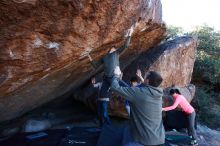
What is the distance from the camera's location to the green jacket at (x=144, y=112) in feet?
13.5

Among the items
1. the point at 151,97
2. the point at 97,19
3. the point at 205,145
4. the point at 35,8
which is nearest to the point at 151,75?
the point at 151,97

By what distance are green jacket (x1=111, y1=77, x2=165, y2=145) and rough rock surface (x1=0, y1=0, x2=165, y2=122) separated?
119 cm

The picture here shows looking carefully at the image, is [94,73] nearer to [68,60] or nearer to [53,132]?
[53,132]

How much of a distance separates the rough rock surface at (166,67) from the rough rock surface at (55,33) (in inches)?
72.2

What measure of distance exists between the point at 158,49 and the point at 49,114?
3344 millimetres

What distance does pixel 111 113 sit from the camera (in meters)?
8.27

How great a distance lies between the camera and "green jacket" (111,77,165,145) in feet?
13.5

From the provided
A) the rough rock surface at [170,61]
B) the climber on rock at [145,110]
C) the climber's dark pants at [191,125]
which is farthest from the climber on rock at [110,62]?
the climber's dark pants at [191,125]

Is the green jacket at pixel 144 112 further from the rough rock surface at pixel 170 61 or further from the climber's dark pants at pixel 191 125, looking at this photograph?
the rough rock surface at pixel 170 61

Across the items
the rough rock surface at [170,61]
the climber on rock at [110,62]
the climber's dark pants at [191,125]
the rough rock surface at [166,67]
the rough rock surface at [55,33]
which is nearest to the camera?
the rough rock surface at [55,33]

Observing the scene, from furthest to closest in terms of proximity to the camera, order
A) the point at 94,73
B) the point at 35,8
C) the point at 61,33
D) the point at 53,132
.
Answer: the point at 94,73 < the point at 53,132 < the point at 61,33 < the point at 35,8

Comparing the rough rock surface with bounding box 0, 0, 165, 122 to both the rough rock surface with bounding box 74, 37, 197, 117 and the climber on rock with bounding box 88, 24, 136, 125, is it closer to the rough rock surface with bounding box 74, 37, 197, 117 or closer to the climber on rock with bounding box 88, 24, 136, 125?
the climber on rock with bounding box 88, 24, 136, 125

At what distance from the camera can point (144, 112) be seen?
416 centimetres

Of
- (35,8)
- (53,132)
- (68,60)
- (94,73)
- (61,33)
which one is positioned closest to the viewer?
(35,8)
